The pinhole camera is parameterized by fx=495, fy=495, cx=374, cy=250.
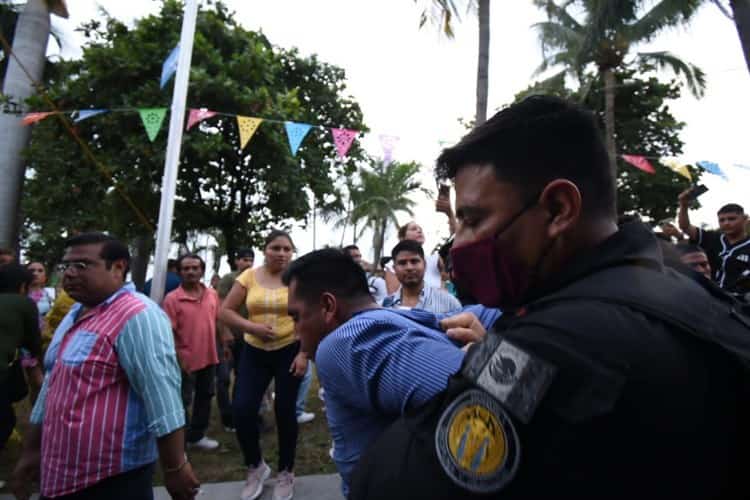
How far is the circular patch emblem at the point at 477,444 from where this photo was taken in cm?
57

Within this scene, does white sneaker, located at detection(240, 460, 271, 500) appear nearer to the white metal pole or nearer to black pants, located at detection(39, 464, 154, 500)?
black pants, located at detection(39, 464, 154, 500)

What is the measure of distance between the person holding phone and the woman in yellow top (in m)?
3.62

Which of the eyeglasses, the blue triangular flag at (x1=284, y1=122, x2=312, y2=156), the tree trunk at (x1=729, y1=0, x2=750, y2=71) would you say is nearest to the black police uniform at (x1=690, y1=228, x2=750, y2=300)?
the eyeglasses

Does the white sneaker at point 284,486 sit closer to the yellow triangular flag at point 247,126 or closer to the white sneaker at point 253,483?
the white sneaker at point 253,483

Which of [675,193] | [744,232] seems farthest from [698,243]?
[675,193]

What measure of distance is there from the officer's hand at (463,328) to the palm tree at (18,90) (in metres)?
14.1

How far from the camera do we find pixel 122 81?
351 inches

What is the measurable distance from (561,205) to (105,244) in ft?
7.05

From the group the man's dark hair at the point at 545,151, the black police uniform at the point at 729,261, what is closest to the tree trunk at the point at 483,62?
the black police uniform at the point at 729,261

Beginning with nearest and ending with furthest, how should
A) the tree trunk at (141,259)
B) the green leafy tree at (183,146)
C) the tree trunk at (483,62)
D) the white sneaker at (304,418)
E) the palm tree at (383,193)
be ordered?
1. the white sneaker at (304,418)
2. the tree trunk at (483,62)
3. the green leafy tree at (183,146)
4. the tree trunk at (141,259)
5. the palm tree at (383,193)

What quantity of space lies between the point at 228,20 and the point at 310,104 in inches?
99.2

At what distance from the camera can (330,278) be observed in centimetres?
191

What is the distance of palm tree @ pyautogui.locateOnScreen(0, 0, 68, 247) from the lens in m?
12.8

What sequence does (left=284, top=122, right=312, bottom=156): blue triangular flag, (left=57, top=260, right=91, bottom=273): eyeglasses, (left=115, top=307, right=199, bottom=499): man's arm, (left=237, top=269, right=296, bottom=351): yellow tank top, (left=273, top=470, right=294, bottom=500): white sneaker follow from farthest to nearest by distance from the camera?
(left=284, top=122, right=312, bottom=156): blue triangular flag
(left=237, top=269, right=296, bottom=351): yellow tank top
(left=273, top=470, right=294, bottom=500): white sneaker
(left=57, top=260, right=91, bottom=273): eyeglasses
(left=115, top=307, right=199, bottom=499): man's arm
